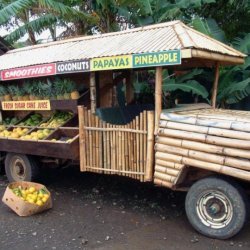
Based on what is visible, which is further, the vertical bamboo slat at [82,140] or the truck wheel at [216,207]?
the vertical bamboo slat at [82,140]

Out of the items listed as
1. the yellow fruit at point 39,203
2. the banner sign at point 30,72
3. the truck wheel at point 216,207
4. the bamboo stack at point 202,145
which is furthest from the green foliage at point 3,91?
the truck wheel at point 216,207

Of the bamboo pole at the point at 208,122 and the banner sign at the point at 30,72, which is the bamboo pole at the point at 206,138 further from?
the banner sign at the point at 30,72

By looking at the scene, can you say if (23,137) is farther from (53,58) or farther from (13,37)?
(13,37)

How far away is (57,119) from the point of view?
22.0 ft

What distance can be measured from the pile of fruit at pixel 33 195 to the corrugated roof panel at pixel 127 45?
6.81 feet

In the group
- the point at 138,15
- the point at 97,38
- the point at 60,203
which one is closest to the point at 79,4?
the point at 138,15

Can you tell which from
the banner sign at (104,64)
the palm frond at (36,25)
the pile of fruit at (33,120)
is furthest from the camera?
the palm frond at (36,25)

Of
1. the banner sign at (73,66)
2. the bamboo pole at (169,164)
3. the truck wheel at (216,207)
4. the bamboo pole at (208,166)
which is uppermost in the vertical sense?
the banner sign at (73,66)

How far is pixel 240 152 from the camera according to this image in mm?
4156

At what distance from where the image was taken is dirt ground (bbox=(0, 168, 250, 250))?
451 cm

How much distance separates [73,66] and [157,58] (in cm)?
154

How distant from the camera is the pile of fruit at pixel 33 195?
18.1 ft

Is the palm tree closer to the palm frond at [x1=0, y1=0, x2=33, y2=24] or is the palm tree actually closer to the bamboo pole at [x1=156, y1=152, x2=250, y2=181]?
the palm frond at [x1=0, y1=0, x2=33, y2=24]

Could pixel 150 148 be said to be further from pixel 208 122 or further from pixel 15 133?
pixel 15 133
